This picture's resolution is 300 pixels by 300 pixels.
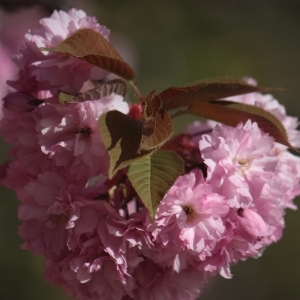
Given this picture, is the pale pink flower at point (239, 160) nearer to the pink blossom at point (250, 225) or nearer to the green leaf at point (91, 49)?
the pink blossom at point (250, 225)

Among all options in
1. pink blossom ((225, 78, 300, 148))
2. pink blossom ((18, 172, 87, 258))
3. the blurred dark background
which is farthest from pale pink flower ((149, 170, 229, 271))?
the blurred dark background

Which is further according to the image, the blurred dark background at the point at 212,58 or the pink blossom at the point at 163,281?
the blurred dark background at the point at 212,58

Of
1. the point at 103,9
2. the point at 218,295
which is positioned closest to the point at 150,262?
the point at 218,295

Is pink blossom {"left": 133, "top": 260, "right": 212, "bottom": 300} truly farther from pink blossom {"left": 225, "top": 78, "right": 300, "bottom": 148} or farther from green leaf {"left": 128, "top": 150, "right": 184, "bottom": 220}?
pink blossom {"left": 225, "top": 78, "right": 300, "bottom": 148}

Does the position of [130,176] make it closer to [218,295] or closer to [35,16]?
[35,16]

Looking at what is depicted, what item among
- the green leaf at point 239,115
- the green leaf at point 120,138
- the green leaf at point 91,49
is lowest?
the green leaf at point 239,115

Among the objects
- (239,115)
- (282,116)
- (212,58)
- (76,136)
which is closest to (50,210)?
(76,136)

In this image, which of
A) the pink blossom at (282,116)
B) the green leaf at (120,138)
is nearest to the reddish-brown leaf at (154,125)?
the green leaf at (120,138)

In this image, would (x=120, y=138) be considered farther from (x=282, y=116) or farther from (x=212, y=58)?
(x=212, y=58)
